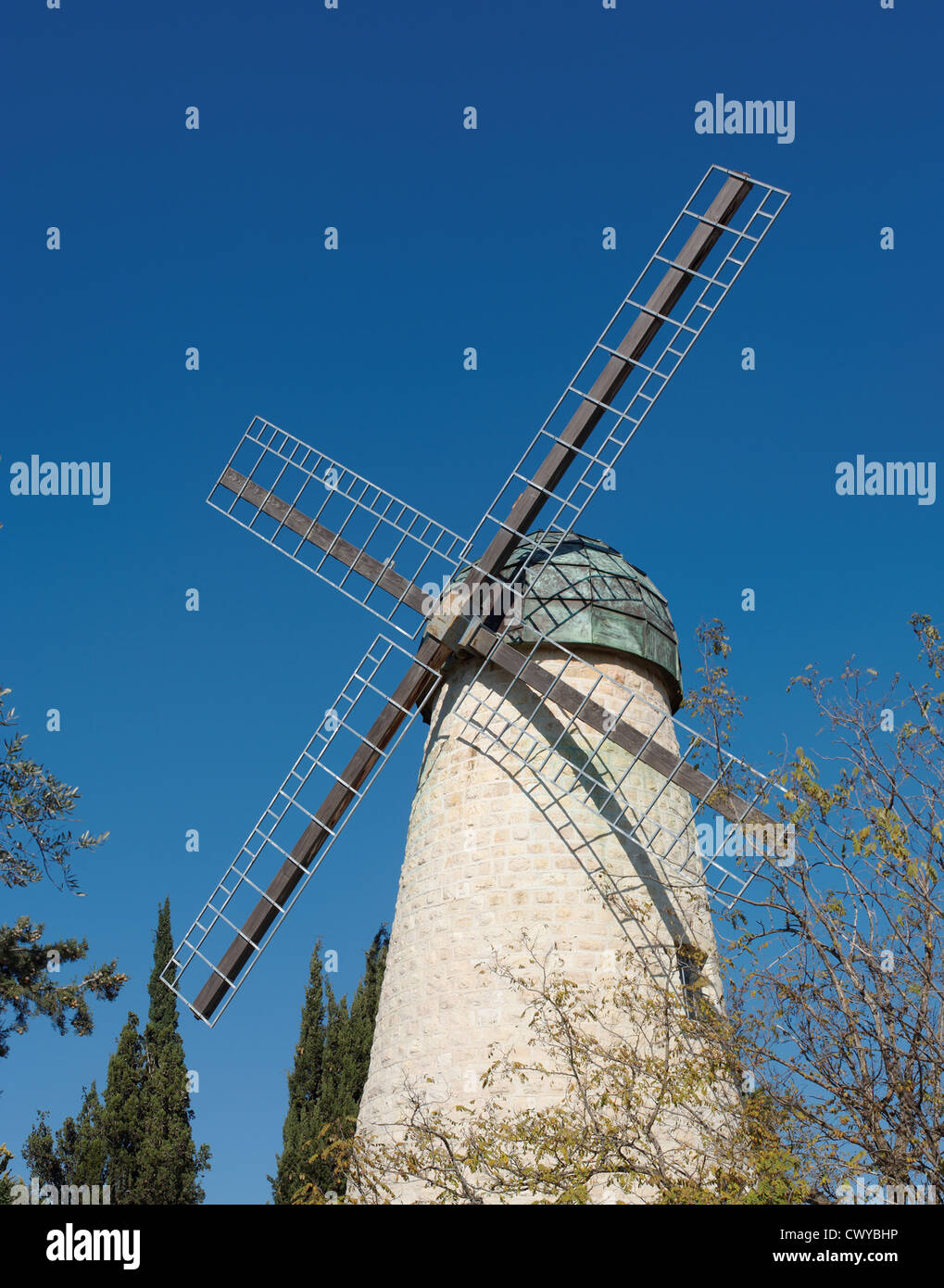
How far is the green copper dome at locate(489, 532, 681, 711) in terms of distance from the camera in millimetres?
11062

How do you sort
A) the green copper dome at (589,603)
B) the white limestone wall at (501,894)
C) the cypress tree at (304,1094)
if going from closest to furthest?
the white limestone wall at (501,894)
the green copper dome at (589,603)
the cypress tree at (304,1094)

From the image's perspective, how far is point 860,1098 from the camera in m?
7.04

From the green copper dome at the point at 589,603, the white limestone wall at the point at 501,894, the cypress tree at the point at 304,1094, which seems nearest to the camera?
the white limestone wall at the point at 501,894

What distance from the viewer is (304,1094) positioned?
16.6 m

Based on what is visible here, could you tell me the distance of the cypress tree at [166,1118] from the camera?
15.8 meters

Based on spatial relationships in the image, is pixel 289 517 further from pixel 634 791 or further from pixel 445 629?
pixel 634 791

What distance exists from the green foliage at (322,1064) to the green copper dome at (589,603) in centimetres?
766

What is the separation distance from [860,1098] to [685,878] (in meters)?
3.68

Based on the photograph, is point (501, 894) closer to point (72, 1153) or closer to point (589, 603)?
point (589, 603)

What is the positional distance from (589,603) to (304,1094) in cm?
942

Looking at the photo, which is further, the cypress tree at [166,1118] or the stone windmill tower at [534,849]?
the cypress tree at [166,1118]

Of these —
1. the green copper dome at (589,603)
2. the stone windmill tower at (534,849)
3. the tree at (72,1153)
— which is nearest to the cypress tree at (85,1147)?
the tree at (72,1153)

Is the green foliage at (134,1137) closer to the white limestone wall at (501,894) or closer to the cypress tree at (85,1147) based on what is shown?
the cypress tree at (85,1147)

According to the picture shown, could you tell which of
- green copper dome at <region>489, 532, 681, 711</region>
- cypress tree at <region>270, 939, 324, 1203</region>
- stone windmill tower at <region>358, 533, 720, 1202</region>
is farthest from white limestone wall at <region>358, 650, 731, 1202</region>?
cypress tree at <region>270, 939, 324, 1203</region>
